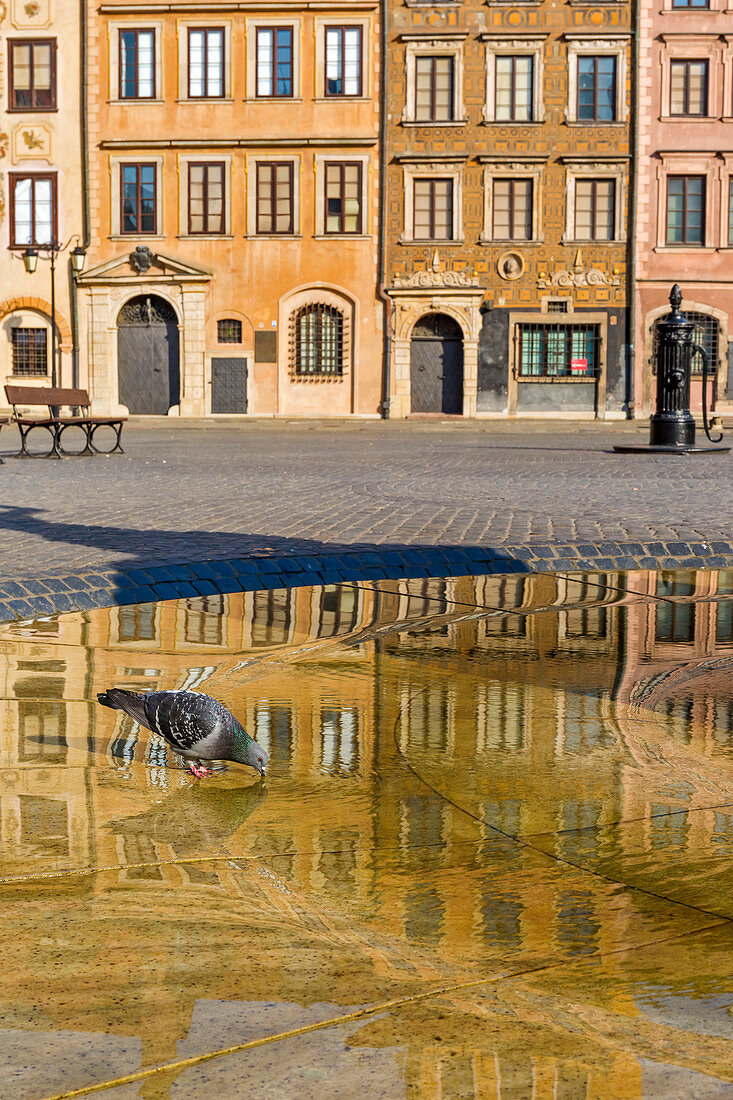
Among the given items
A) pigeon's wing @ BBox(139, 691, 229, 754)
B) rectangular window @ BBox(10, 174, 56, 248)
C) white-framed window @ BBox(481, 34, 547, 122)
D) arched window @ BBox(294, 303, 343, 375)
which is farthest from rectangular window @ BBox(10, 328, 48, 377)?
pigeon's wing @ BBox(139, 691, 229, 754)

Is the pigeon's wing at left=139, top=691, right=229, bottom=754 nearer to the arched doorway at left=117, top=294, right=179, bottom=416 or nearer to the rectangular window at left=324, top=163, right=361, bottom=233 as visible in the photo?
the rectangular window at left=324, top=163, right=361, bottom=233

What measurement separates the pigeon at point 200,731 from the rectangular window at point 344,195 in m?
34.8

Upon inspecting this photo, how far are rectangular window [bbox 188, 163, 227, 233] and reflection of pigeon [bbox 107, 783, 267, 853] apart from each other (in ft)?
116

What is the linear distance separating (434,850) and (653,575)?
509 cm

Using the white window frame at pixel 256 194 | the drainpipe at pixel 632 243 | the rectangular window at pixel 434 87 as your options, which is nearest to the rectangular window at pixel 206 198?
the white window frame at pixel 256 194

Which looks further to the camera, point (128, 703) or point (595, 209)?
point (595, 209)

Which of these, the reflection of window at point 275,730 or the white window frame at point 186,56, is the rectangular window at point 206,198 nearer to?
the white window frame at point 186,56

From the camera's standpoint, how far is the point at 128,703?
4270mm

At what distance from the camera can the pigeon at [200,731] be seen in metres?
3.94

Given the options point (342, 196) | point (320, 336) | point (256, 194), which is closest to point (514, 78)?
point (342, 196)

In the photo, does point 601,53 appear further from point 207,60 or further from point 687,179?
point 207,60

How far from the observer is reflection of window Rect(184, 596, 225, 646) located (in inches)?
242

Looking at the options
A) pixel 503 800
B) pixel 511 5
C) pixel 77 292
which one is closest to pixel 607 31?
pixel 511 5

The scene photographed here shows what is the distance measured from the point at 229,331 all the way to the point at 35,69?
8527 mm
